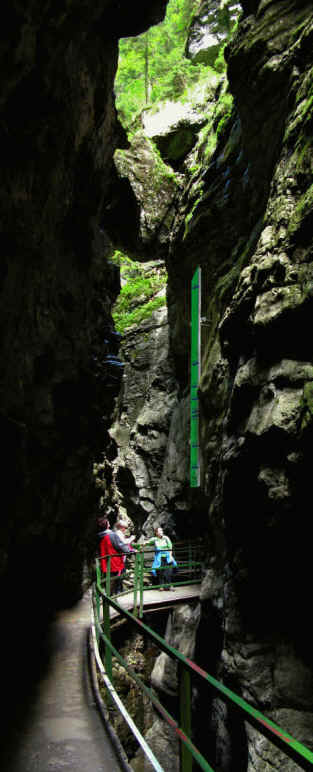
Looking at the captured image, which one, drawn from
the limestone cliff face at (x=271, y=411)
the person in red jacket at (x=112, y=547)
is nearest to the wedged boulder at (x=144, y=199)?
the limestone cliff face at (x=271, y=411)

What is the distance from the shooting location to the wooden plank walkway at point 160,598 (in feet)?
31.6

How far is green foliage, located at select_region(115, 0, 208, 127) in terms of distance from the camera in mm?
23719

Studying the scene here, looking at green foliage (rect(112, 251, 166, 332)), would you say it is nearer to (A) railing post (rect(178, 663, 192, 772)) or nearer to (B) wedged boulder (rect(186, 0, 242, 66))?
(B) wedged boulder (rect(186, 0, 242, 66))

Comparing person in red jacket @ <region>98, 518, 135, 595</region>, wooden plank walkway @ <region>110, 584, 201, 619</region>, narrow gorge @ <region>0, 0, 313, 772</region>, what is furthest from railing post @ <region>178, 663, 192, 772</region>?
wooden plank walkway @ <region>110, 584, 201, 619</region>

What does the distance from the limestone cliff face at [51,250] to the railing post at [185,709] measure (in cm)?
380

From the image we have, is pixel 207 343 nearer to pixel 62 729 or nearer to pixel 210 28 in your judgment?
pixel 62 729

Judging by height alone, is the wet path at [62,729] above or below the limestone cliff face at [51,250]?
below

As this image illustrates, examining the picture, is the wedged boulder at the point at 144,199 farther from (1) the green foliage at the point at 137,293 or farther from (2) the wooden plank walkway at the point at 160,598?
(2) the wooden plank walkway at the point at 160,598

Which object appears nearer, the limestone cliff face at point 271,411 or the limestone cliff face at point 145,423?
the limestone cliff face at point 271,411

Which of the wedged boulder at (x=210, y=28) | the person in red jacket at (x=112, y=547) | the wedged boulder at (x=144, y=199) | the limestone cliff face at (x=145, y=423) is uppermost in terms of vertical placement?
the wedged boulder at (x=210, y=28)

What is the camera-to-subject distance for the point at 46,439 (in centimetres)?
817

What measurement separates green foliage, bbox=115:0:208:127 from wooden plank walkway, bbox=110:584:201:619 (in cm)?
2150

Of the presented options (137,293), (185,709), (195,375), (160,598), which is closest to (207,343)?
(195,375)

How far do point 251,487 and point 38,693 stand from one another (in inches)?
163
